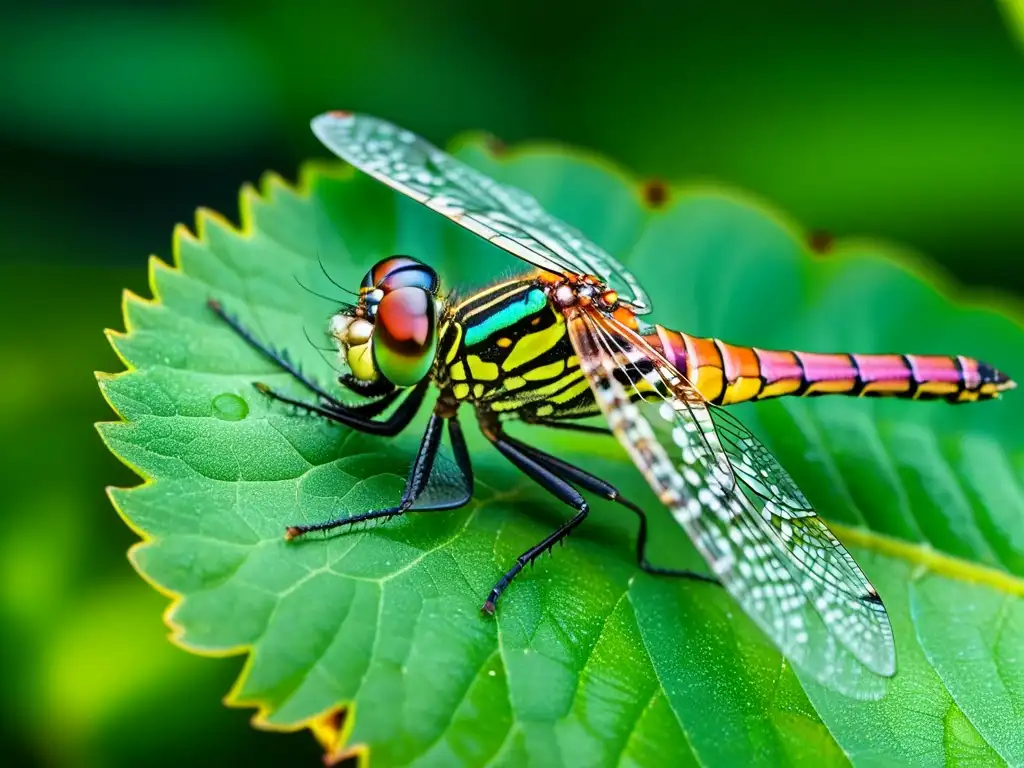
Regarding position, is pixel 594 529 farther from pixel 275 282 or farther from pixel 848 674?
pixel 275 282

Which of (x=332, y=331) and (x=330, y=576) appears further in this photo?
(x=332, y=331)

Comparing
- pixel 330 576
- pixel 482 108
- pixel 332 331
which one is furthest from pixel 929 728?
pixel 482 108

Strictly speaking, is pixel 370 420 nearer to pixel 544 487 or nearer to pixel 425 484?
pixel 425 484

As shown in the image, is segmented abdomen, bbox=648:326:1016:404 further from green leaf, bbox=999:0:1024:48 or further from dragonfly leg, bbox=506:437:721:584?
green leaf, bbox=999:0:1024:48

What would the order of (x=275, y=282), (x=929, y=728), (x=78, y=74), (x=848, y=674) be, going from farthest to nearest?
(x=78, y=74)
(x=275, y=282)
(x=929, y=728)
(x=848, y=674)

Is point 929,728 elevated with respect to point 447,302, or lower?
lower

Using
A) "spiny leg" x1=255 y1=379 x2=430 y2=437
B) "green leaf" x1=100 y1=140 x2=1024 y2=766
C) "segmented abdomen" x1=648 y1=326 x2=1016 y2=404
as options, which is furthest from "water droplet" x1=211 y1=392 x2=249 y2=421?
"segmented abdomen" x1=648 y1=326 x2=1016 y2=404
